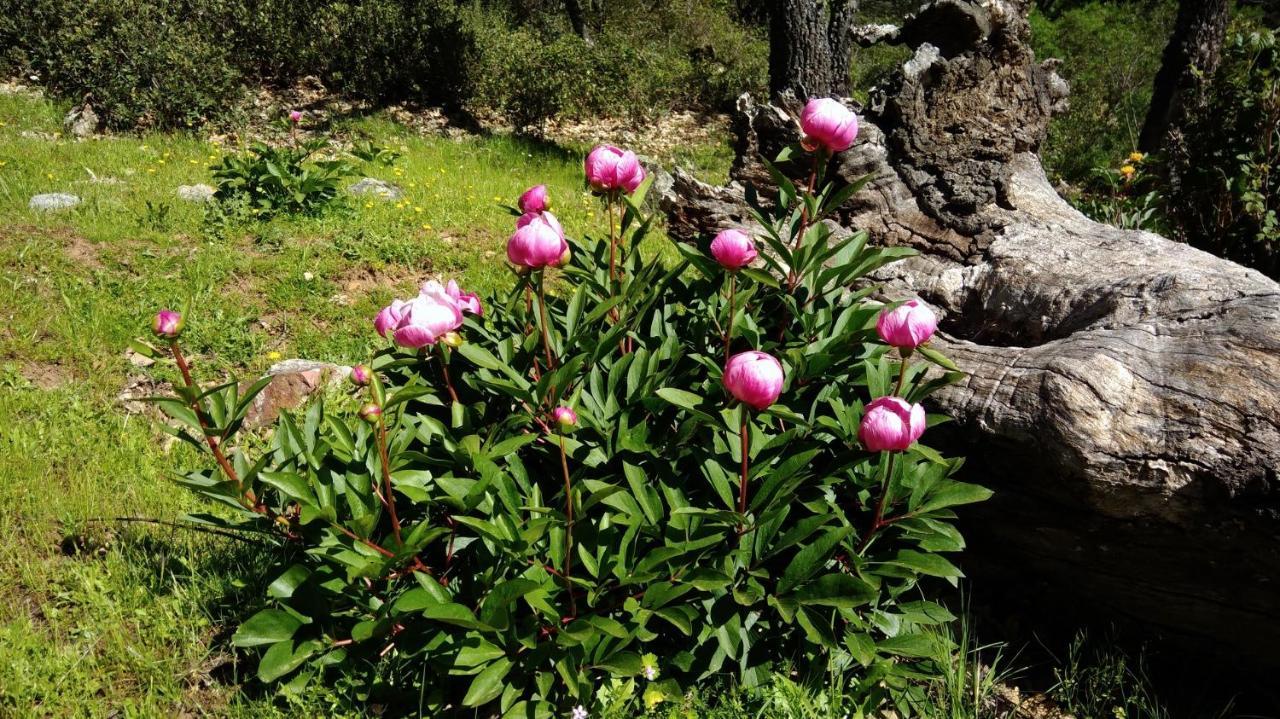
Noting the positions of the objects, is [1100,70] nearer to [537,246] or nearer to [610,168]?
[610,168]

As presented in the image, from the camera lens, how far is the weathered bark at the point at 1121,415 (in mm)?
1979

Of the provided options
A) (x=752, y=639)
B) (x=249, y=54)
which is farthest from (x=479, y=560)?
(x=249, y=54)

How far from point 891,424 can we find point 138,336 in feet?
11.7

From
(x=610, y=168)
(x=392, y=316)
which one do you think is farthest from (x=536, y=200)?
(x=392, y=316)

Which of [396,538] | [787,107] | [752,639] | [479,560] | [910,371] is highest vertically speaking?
[787,107]

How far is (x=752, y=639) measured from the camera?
6.41ft

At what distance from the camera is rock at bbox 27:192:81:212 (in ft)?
15.3

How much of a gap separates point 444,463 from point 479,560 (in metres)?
0.25

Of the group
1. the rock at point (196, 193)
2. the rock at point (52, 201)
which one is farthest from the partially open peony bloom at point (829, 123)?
the rock at point (52, 201)

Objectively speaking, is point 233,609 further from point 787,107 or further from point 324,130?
point 324,130

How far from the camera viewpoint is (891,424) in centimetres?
162

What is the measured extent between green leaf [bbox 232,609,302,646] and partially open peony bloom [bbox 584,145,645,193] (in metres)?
1.26

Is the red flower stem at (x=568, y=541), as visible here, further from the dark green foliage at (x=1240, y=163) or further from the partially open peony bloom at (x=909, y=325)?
the dark green foliage at (x=1240, y=163)

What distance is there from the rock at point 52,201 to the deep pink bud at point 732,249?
466 centimetres
